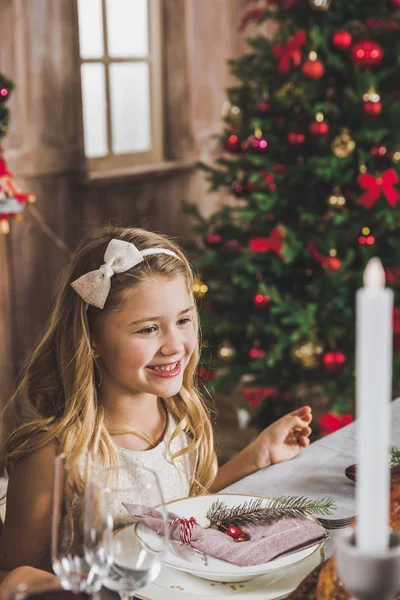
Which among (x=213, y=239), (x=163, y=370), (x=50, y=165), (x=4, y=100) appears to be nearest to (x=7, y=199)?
(x=4, y=100)

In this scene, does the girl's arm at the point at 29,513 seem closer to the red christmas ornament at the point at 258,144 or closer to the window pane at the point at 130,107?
the red christmas ornament at the point at 258,144

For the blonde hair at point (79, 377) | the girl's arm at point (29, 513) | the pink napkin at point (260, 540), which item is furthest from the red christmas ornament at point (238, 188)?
the pink napkin at point (260, 540)

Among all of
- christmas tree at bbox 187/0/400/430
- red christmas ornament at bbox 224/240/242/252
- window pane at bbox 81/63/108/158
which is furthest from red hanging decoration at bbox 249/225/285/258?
window pane at bbox 81/63/108/158

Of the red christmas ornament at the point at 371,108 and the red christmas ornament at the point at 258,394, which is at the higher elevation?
the red christmas ornament at the point at 371,108

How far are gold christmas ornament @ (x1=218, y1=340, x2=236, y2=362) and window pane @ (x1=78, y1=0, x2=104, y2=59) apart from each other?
146cm

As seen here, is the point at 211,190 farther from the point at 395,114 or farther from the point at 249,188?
the point at 395,114

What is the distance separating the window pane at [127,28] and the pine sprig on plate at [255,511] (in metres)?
3.12

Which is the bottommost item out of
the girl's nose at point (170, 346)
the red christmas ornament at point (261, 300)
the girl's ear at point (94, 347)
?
the red christmas ornament at point (261, 300)

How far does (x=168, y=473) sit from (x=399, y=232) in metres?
2.08

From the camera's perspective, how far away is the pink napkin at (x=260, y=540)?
1.04 meters

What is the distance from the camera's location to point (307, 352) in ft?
10.9

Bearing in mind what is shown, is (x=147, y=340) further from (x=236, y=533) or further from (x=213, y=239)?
(x=213, y=239)

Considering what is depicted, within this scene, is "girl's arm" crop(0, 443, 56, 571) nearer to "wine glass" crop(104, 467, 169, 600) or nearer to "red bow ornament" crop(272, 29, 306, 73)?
"wine glass" crop(104, 467, 169, 600)

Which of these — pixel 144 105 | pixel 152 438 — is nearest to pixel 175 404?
pixel 152 438
